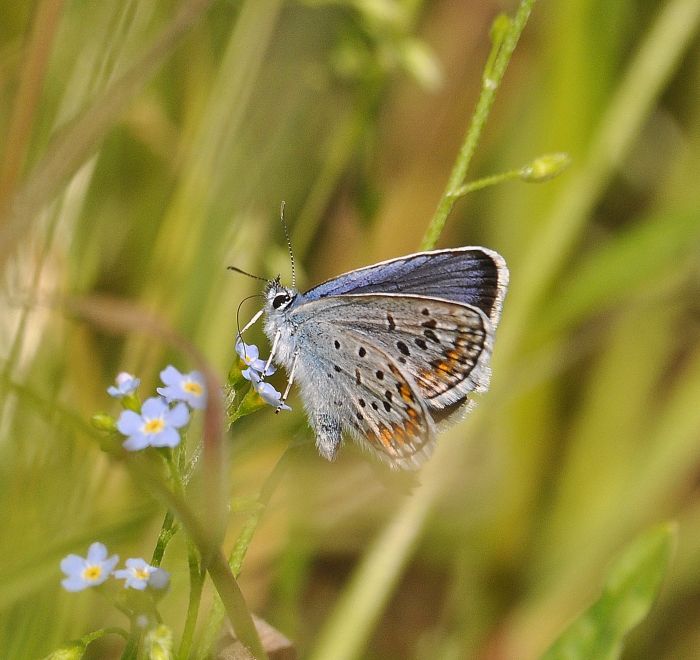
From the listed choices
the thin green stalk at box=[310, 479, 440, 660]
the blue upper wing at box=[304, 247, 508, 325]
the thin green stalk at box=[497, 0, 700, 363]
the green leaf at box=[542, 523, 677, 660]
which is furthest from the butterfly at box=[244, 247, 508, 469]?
the thin green stalk at box=[497, 0, 700, 363]

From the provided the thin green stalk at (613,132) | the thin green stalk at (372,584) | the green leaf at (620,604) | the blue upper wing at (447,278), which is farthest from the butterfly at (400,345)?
the thin green stalk at (613,132)

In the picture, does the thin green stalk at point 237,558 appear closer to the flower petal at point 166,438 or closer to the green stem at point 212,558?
the green stem at point 212,558

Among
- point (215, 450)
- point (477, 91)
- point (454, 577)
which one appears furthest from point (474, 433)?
point (215, 450)

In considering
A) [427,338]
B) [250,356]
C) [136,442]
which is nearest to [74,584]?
[136,442]

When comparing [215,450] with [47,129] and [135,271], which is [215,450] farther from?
[135,271]

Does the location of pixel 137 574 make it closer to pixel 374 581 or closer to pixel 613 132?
pixel 374 581

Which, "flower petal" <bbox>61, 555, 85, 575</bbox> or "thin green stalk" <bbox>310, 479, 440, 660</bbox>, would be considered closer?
"flower petal" <bbox>61, 555, 85, 575</bbox>

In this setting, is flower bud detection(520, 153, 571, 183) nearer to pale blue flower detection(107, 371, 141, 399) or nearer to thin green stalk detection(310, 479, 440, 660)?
pale blue flower detection(107, 371, 141, 399)

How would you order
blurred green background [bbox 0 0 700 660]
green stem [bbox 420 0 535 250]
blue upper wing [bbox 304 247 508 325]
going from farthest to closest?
blurred green background [bbox 0 0 700 660] < blue upper wing [bbox 304 247 508 325] < green stem [bbox 420 0 535 250]
